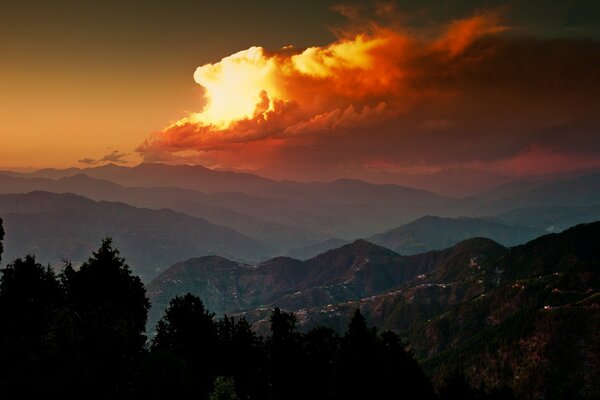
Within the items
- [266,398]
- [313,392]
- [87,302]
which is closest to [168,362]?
[266,398]

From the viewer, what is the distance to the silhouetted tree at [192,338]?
78.8 meters

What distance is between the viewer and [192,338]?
82.8m

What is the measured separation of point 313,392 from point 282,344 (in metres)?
Result: 8.17

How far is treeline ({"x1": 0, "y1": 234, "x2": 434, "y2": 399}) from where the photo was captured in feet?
180

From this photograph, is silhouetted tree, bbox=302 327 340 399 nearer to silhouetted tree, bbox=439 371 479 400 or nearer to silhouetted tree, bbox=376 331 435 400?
silhouetted tree, bbox=376 331 435 400

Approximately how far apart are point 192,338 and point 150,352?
11.2 m

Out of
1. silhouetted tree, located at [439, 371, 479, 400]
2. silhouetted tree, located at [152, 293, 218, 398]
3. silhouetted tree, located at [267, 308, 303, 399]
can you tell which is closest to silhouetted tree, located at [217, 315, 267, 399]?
silhouetted tree, located at [152, 293, 218, 398]

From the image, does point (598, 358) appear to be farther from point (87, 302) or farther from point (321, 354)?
point (87, 302)

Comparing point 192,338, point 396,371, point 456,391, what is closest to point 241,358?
point 192,338

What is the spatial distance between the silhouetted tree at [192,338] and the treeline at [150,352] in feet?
0.61

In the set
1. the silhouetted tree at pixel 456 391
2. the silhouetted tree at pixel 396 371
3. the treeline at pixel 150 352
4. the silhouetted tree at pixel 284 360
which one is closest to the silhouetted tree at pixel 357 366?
the treeline at pixel 150 352

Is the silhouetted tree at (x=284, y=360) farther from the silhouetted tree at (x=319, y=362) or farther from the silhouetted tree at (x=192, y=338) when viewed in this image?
the silhouetted tree at (x=192, y=338)

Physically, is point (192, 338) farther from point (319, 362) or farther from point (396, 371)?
point (396, 371)

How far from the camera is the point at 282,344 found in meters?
73.6
